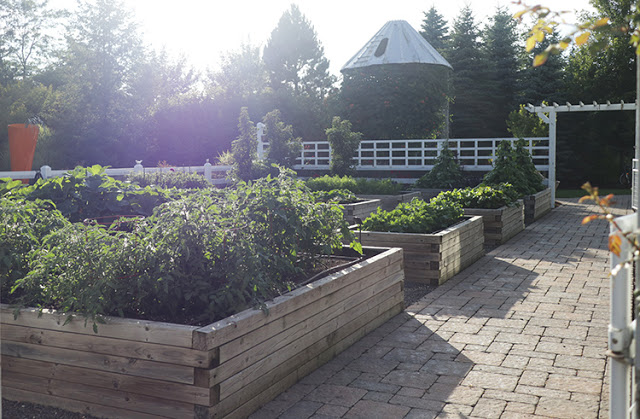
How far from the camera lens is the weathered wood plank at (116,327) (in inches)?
105

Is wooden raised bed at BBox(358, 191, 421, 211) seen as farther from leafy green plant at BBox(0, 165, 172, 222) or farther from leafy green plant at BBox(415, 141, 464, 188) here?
leafy green plant at BBox(0, 165, 172, 222)

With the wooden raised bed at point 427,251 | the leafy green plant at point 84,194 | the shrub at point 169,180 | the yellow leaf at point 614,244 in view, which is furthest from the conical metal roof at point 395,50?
the yellow leaf at point 614,244

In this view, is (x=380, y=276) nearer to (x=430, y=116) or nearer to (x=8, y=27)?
(x=430, y=116)

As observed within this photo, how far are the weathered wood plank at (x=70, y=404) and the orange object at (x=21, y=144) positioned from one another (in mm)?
8820

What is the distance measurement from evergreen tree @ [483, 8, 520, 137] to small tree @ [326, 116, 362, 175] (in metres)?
14.7

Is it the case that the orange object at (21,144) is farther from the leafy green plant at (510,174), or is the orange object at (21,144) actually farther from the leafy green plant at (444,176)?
the leafy green plant at (444,176)

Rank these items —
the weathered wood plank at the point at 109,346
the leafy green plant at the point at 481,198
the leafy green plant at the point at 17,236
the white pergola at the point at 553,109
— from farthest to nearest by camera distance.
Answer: the white pergola at the point at 553,109, the leafy green plant at the point at 481,198, the leafy green plant at the point at 17,236, the weathered wood plank at the point at 109,346

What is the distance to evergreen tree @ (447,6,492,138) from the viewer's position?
94.2 ft

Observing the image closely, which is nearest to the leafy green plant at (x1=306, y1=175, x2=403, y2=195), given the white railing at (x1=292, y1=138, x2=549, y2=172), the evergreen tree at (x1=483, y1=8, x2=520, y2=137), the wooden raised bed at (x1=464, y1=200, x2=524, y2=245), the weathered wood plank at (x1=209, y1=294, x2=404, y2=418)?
the wooden raised bed at (x1=464, y1=200, x2=524, y2=245)

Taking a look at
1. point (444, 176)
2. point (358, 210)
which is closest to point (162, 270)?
point (358, 210)

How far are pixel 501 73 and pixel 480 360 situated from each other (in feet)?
89.5

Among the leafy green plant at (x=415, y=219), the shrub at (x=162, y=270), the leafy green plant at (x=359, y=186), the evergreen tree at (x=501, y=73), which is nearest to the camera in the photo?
the shrub at (x=162, y=270)

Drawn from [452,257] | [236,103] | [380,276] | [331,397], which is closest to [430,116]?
[236,103]

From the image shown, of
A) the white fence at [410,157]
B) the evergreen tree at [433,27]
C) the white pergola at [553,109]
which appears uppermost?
the evergreen tree at [433,27]
